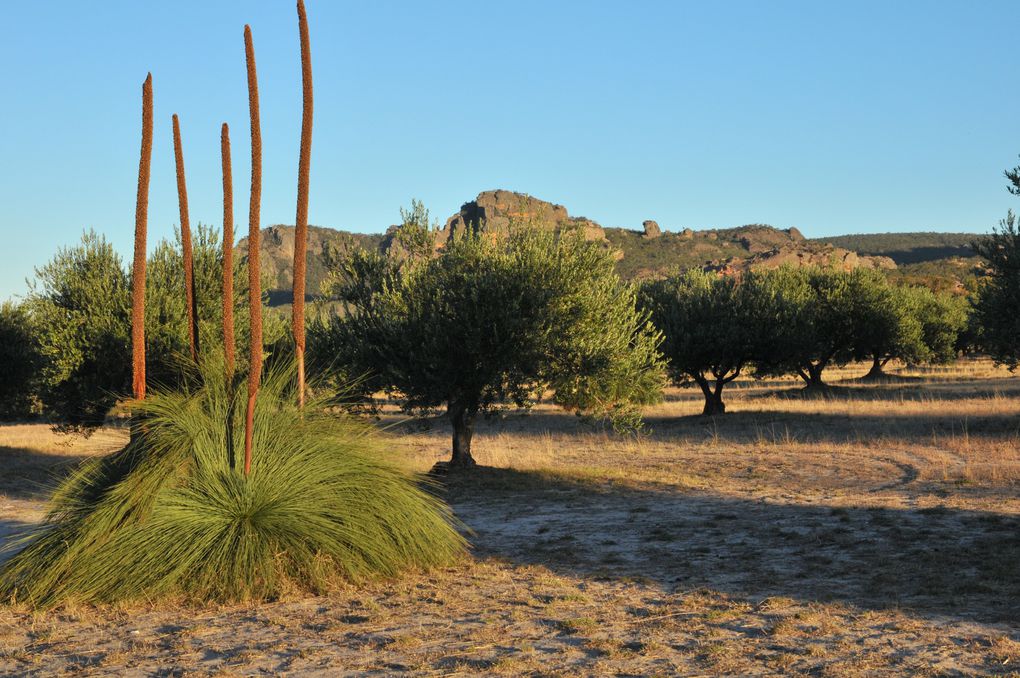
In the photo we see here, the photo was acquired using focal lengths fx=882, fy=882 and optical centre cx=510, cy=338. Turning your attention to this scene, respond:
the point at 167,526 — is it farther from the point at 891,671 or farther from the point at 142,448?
the point at 891,671

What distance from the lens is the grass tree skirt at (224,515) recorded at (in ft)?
30.7

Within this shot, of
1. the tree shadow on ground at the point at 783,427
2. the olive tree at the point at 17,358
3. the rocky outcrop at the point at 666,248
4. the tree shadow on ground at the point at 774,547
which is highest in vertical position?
the rocky outcrop at the point at 666,248

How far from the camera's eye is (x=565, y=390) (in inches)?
759

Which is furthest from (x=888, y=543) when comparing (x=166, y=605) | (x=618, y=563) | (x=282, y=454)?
(x=166, y=605)

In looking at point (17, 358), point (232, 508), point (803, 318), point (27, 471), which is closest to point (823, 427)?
point (803, 318)

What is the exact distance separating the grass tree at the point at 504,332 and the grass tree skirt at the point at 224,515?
8216mm

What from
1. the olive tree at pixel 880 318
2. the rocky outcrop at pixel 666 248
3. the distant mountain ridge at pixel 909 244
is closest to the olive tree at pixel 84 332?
the olive tree at pixel 880 318

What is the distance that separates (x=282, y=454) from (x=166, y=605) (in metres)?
2.00

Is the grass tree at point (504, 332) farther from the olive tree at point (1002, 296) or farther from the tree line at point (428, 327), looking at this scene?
the olive tree at point (1002, 296)

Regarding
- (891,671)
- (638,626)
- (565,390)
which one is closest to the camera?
(891,671)

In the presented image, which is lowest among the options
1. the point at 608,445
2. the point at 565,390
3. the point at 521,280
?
the point at 608,445

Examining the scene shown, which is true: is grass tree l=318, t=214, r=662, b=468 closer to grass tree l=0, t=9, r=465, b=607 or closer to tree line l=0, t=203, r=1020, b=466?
tree line l=0, t=203, r=1020, b=466

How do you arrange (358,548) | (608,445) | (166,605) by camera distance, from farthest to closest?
(608,445), (358,548), (166,605)

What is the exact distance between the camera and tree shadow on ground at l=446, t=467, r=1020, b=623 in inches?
364
